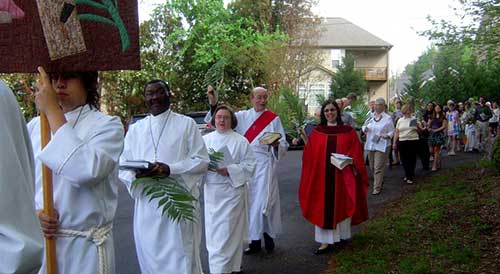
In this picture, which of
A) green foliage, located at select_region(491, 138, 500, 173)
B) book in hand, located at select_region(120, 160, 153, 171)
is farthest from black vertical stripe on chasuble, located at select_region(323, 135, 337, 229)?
green foliage, located at select_region(491, 138, 500, 173)

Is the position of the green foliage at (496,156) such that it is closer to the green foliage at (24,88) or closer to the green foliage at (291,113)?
the green foliage at (291,113)

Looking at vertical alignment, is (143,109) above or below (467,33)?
below

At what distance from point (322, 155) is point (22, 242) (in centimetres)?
616

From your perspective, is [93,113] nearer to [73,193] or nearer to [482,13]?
[73,193]

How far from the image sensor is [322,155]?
7348 millimetres

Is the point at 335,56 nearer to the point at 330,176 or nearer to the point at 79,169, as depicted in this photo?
the point at 330,176

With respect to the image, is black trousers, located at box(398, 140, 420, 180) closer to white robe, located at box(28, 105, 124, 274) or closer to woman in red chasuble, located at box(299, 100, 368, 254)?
woman in red chasuble, located at box(299, 100, 368, 254)

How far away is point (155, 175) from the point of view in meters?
3.95

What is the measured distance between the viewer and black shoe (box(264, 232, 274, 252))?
23.7 feet

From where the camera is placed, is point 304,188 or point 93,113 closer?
point 93,113

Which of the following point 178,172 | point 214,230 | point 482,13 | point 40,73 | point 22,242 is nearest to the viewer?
point 22,242

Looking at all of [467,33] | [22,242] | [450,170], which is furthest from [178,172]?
[450,170]

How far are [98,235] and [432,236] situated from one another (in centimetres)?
559

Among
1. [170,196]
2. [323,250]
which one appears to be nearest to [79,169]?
[170,196]
